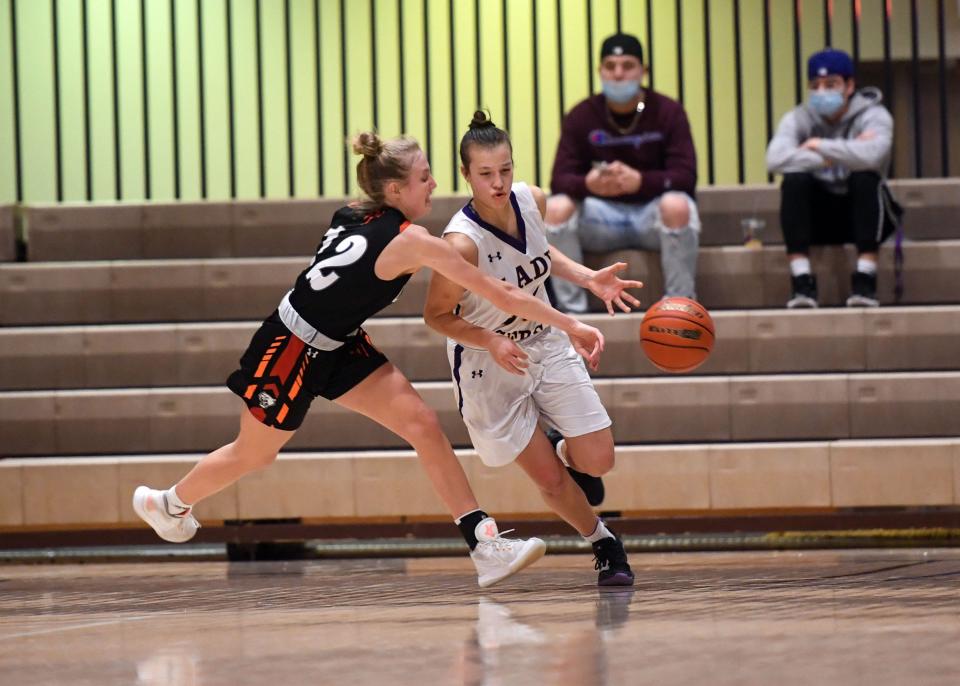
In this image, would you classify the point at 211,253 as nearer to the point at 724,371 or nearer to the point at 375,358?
the point at 724,371

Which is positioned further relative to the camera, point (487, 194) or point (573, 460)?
point (573, 460)

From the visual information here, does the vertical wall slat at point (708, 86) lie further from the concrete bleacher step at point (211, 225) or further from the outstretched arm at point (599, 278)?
the outstretched arm at point (599, 278)

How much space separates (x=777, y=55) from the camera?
7.48 meters

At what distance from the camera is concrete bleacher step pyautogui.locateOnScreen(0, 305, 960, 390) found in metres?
5.90

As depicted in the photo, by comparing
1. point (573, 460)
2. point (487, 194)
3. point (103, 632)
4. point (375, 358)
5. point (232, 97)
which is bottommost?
point (103, 632)

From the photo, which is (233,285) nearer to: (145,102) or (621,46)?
(145,102)

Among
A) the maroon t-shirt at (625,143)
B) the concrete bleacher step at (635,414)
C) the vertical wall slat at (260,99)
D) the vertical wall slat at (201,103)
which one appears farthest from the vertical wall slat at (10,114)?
the maroon t-shirt at (625,143)

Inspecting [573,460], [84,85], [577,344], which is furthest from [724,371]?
[84,85]

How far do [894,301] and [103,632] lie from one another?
4.18m

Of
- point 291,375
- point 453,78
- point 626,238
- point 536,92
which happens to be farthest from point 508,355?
point 453,78

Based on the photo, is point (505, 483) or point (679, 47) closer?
point (505, 483)

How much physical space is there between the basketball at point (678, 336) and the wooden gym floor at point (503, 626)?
2.08ft

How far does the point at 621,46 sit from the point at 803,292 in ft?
4.42

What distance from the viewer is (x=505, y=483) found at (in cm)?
548
